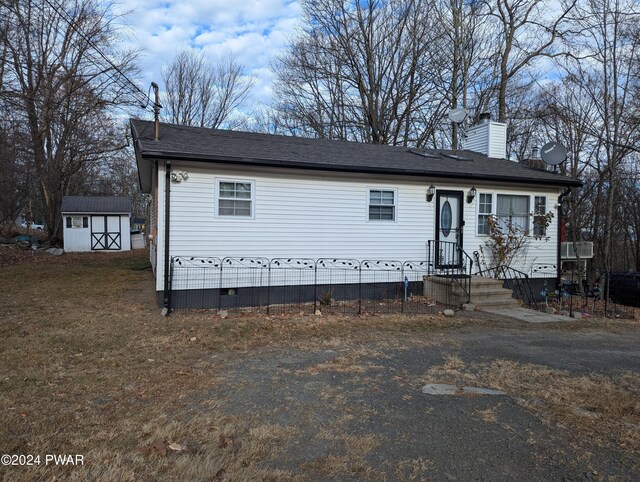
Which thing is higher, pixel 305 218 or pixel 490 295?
pixel 305 218

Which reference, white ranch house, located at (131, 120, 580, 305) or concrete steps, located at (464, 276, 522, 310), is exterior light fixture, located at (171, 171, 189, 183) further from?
concrete steps, located at (464, 276, 522, 310)

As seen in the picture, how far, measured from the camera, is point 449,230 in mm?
10727

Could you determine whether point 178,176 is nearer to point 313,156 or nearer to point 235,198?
point 235,198

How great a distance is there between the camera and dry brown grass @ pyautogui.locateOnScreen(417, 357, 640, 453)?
134 inches

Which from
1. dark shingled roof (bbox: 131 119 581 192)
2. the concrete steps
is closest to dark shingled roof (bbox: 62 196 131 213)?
dark shingled roof (bbox: 131 119 581 192)

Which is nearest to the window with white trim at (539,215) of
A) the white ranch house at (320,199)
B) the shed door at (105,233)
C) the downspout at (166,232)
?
the white ranch house at (320,199)

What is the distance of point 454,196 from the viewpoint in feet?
35.2

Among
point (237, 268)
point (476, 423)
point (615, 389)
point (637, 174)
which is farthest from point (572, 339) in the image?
point (637, 174)

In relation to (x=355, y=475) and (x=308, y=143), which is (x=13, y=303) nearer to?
(x=308, y=143)

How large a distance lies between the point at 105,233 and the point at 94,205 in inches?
73.4

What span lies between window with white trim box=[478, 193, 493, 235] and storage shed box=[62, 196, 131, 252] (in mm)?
22930

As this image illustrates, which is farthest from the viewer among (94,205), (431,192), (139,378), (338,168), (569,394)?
(94,205)

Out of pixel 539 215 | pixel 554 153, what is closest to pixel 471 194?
pixel 539 215

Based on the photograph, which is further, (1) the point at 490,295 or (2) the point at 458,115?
(2) the point at 458,115
